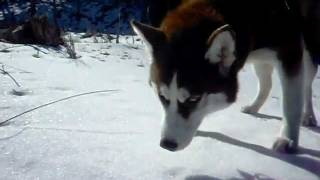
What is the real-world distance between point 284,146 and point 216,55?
0.66 metres

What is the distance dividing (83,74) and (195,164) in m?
1.91

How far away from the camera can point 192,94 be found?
8.33 ft

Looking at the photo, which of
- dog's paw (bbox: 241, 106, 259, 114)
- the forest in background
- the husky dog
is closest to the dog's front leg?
the husky dog

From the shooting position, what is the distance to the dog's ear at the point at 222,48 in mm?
2467

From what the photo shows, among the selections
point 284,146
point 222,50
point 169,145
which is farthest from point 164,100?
point 284,146

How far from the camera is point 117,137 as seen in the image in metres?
2.71

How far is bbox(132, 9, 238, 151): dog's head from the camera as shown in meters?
2.52

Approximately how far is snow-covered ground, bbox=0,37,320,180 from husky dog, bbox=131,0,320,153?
0.15m

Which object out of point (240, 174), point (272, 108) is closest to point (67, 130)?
point (240, 174)

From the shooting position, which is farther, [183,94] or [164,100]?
[164,100]

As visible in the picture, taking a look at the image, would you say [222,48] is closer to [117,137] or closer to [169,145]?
[169,145]

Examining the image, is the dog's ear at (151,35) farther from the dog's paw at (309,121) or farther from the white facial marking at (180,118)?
the dog's paw at (309,121)

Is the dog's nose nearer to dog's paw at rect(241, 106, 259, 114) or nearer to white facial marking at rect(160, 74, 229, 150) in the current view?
white facial marking at rect(160, 74, 229, 150)

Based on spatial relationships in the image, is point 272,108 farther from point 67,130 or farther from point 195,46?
point 67,130
